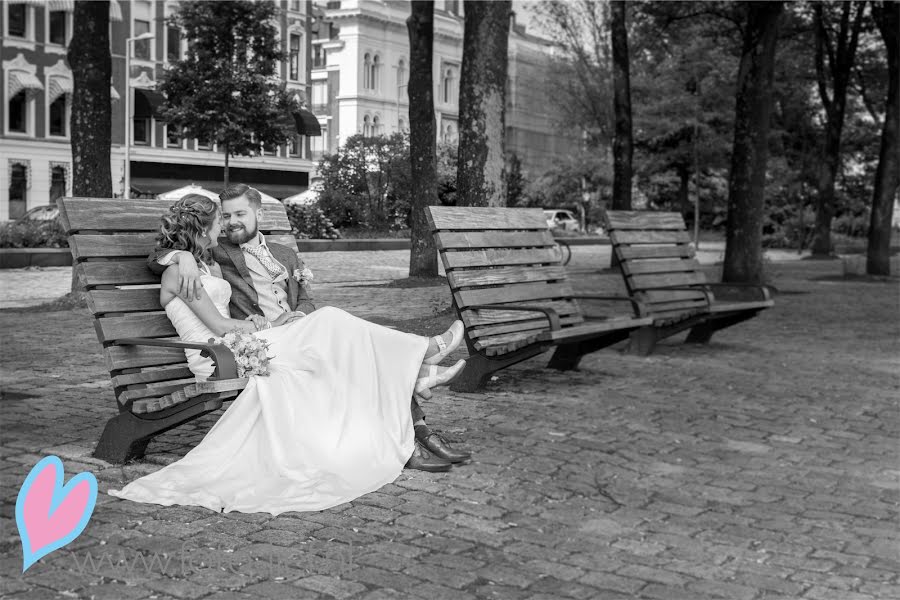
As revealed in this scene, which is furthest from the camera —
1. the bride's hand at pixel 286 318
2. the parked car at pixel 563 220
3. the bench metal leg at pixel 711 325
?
the parked car at pixel 563 220

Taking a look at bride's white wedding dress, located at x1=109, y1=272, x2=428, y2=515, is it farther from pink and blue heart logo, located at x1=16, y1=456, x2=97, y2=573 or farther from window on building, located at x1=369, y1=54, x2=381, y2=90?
window on building, located at x1=369, y1=54, x2=381, y2=90

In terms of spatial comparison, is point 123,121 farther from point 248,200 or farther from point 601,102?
point 248,200

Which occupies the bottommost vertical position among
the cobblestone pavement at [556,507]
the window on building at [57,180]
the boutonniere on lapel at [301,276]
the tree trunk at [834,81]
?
the cobblestone pavement at [556,507]

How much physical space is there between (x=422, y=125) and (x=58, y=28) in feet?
128

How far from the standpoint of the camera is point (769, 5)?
Answer: 17.2 meters

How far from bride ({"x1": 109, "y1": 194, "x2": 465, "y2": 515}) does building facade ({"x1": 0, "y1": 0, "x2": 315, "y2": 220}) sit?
4083 centimetres

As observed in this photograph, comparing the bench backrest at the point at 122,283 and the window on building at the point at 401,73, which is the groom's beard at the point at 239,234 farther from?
the window on building at the point at 401,73

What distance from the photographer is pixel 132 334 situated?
220 inches

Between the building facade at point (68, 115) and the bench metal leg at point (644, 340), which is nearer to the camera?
the bench metal leg at point (644, 340)

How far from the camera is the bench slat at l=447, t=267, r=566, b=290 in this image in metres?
7.98

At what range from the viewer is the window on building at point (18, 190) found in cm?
5072

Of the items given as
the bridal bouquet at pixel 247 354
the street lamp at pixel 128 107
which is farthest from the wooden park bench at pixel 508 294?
the street lamp at pixel 128 107

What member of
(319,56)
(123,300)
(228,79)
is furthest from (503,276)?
(319,56)

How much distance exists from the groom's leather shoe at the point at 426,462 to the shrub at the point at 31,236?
68.9ft
